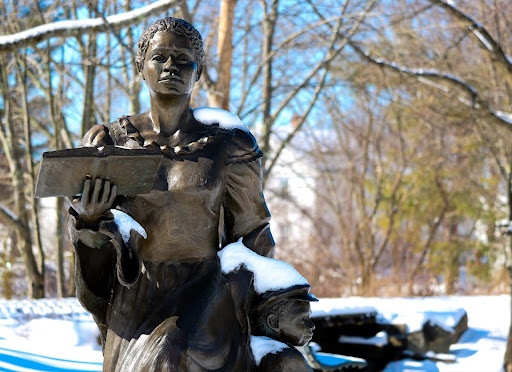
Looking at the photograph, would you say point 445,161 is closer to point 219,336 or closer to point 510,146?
point 510,146

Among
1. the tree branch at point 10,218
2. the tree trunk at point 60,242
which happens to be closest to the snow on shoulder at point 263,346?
the tree branch at point 10,218

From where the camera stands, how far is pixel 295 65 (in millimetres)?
14945

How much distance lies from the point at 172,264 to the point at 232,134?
1.86 ft

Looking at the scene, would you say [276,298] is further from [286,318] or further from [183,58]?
[183,58]

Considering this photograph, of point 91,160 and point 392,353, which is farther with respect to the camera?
point 392,353

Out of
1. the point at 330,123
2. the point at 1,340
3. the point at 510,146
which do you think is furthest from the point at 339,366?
the point at 330,123

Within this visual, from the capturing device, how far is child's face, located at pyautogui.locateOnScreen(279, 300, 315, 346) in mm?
2604

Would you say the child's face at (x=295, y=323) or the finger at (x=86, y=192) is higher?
the finger at (x=86, y=192)

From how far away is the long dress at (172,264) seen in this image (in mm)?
2367

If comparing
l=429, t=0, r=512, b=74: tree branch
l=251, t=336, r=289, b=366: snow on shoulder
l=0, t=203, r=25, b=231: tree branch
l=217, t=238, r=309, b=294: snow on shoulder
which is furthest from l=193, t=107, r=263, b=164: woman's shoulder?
l=0, t=203, r=25, b=231: tree branch

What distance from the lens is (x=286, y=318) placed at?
2.61 meters

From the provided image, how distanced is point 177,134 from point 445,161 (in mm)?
15300

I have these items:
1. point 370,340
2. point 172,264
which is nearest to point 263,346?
point 172,264

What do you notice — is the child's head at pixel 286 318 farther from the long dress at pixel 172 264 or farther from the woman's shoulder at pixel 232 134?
the woman's shoulder at pixel 232 134
